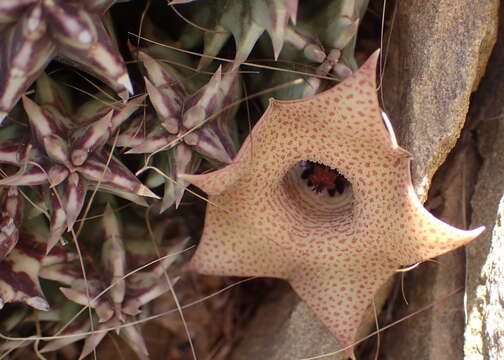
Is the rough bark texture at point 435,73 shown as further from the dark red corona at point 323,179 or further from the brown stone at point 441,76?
the dark red corona at point 323,179

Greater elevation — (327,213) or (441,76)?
(441,76)

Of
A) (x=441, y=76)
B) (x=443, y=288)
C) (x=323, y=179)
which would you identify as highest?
(x=441, y=76)

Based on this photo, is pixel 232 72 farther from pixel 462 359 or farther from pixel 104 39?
pixel 462 359

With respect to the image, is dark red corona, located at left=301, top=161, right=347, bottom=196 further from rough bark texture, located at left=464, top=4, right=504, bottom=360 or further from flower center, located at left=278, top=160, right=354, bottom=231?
rough bark texture, located at left=464, top=4, right=504, bottom=360

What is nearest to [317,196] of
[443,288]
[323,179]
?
[323,179]

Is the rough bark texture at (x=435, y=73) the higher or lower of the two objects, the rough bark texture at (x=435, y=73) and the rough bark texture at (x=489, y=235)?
Result: the higher

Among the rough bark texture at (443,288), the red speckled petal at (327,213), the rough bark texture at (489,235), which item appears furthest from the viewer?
the rough bark texture at (443,288)

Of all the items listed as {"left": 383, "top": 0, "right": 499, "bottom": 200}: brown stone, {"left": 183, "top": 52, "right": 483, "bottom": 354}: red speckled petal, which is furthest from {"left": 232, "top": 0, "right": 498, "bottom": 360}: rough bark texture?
{"left": 183, "top": 52, "right": 483, "bottom": 354}: red speckled petal

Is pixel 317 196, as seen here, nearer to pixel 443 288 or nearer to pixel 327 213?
pixel 327 213

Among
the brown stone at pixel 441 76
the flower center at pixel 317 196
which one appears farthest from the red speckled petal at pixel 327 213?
the brown stone at pixel 441 76
